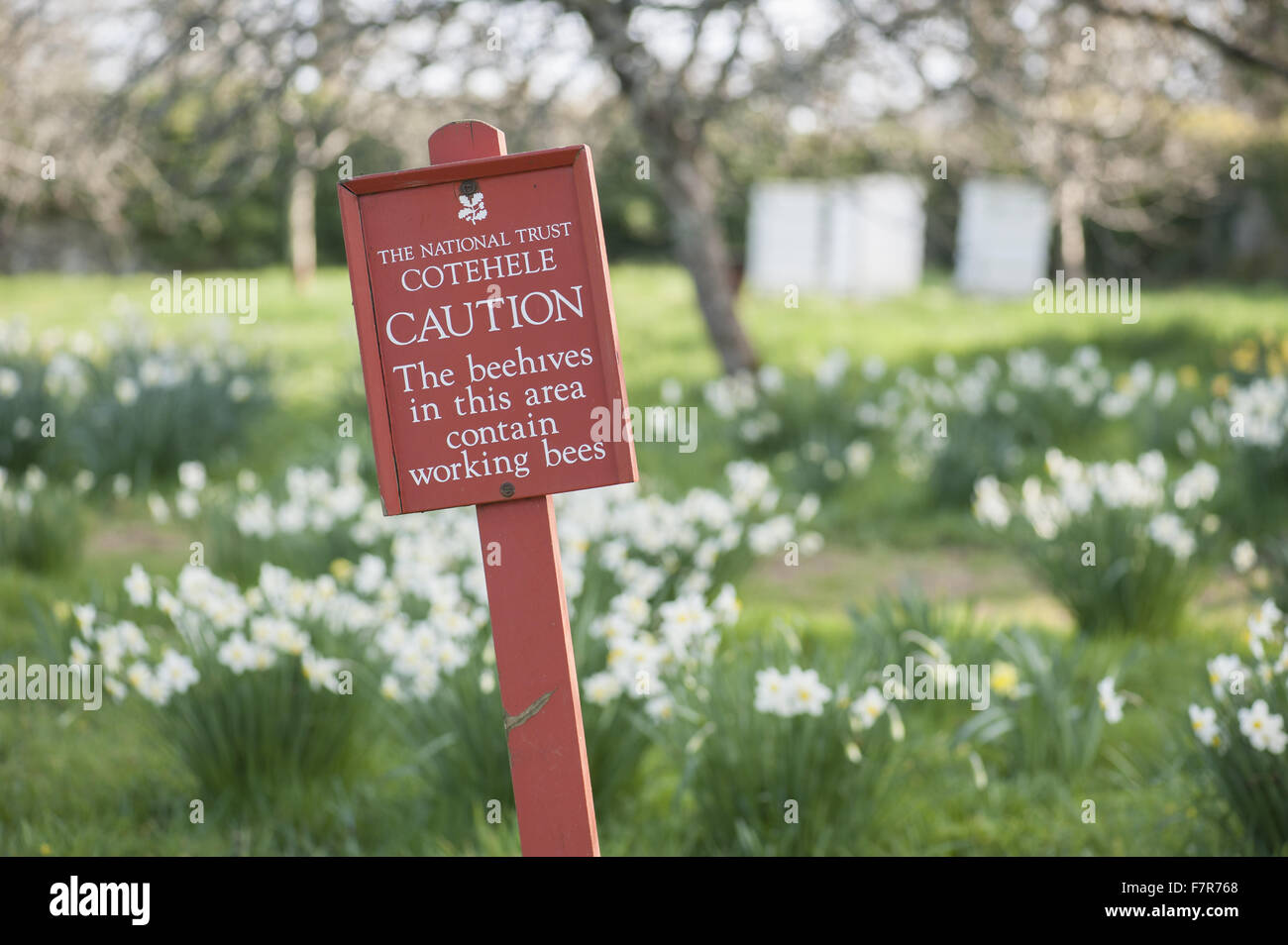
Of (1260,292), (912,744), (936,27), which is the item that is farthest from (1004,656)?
(1260,292)

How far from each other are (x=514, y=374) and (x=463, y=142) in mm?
398

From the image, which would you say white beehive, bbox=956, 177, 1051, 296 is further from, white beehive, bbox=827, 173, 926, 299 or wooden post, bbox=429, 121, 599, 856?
wooden post, bbox=429, 121, 599, 856

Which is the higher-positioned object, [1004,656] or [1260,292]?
[1260,292]

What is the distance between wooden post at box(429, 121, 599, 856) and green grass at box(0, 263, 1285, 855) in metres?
0.53

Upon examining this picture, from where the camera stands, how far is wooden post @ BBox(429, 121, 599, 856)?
5.99ft

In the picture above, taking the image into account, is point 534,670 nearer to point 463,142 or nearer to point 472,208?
point 472,208

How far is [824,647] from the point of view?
Answer: 10.5 feet

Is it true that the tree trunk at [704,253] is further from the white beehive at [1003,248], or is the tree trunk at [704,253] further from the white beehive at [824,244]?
the white beehive at [1003,248]

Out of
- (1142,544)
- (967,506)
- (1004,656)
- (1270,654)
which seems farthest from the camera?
(967,506)

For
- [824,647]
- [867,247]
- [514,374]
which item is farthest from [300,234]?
[514,374]
